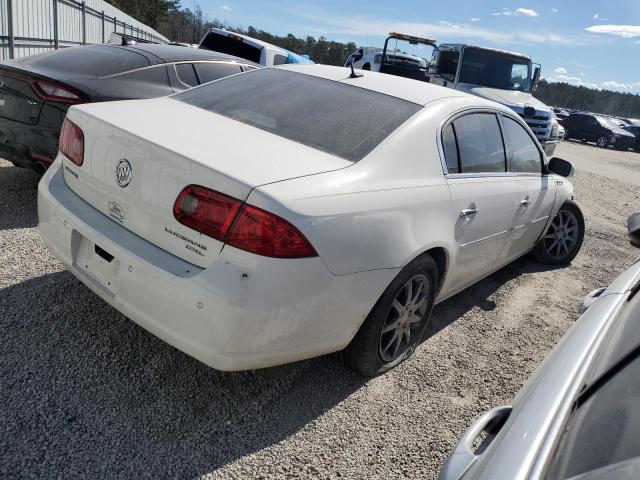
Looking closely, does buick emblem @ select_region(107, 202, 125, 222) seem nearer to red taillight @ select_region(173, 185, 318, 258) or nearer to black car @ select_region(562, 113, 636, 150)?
red taillight @ select_region(173, 185, 318, 258)

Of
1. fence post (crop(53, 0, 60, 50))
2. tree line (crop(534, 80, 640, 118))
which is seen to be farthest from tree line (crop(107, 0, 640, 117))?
fence post (crop(53, 0, 60, 50))

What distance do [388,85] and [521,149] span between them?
1.40 m

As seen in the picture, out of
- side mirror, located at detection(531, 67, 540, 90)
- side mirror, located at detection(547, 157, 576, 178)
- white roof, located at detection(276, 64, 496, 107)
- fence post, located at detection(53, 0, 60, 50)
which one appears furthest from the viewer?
fence post, located at detection(53, 0, 60, 50)

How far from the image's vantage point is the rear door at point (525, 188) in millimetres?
3990

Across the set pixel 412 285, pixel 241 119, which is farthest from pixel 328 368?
pixel 241 119

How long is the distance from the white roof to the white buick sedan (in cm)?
2

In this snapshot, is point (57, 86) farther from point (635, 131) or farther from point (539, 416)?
point (635, 131)

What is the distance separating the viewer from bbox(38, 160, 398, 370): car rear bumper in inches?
83.0

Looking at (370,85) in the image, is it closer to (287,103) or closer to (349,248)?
(287,103)

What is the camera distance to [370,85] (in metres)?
3.38

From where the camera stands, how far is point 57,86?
429 cm

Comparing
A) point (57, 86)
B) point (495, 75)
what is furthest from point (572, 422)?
point (495, 75)

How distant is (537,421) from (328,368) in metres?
1.87

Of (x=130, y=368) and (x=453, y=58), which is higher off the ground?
(x=453, y=58)
